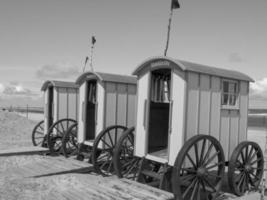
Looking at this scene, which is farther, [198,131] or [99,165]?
[99,165]

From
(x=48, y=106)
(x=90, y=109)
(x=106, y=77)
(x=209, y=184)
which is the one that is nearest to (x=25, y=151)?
(x=48, y=106)

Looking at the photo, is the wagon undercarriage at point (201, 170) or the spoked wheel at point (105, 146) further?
the spoked wheel at point (105, 146)

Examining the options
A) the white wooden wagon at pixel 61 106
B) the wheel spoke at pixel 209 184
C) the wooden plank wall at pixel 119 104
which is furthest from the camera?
the white wooden wagon at pixel 61 106

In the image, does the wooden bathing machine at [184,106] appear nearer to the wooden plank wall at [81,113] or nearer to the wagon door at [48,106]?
the wooden plank wall at [81,113]

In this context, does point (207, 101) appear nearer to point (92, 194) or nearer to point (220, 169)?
point (220, 169)

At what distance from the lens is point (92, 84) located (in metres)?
9.98

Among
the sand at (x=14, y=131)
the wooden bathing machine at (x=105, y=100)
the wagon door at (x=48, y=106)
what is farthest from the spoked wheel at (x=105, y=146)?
the sand at (x=14, y=131)

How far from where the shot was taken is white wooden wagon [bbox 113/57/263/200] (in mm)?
6238

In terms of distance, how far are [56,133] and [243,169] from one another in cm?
691

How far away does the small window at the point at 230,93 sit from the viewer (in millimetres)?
7182

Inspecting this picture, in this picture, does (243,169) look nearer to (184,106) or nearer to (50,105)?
(184,106)

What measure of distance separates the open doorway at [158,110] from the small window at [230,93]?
1.37 metres

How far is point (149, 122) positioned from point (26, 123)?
1644cm

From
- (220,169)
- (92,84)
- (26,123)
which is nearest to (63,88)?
(92,84)
